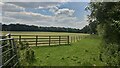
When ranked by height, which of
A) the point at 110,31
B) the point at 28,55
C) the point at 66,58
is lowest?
the point at 66,58

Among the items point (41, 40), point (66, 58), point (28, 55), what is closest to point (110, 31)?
point (66, 58)

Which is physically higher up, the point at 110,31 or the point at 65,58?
the point at 110,31

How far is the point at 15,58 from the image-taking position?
39.4ft

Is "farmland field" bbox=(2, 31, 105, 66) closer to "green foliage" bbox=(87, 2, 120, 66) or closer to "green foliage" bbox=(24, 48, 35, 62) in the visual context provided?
"green foliage" bbox=(24, 48, 35, 62)

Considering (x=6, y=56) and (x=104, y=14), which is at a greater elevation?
(x=104, y=14)

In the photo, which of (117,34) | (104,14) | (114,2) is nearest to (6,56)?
(117,34)

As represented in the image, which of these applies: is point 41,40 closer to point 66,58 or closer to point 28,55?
point 66,58

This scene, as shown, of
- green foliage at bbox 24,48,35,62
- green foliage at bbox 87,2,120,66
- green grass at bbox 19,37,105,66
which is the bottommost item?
green grass at bbox 19,37,105,66

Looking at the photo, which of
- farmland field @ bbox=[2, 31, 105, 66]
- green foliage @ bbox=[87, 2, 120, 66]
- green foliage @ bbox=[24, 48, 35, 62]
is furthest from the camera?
farmland field @ bbox=[2, 31, 105, 66]

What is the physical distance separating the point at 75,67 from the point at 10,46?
11.8 ft

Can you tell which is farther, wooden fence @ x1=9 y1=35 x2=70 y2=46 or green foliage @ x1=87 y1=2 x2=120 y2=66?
wooden fence @ x1=9 y1=35 x2=70 y2=46

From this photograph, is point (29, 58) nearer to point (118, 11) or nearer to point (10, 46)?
point (10, 46)

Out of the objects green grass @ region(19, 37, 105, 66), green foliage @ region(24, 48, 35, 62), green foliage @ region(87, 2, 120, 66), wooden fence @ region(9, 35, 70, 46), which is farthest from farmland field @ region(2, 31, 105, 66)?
wooden fence @ region(9, 35, 70, 46)

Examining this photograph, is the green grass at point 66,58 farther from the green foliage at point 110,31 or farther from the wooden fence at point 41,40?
the wooden fence at point 41,40
